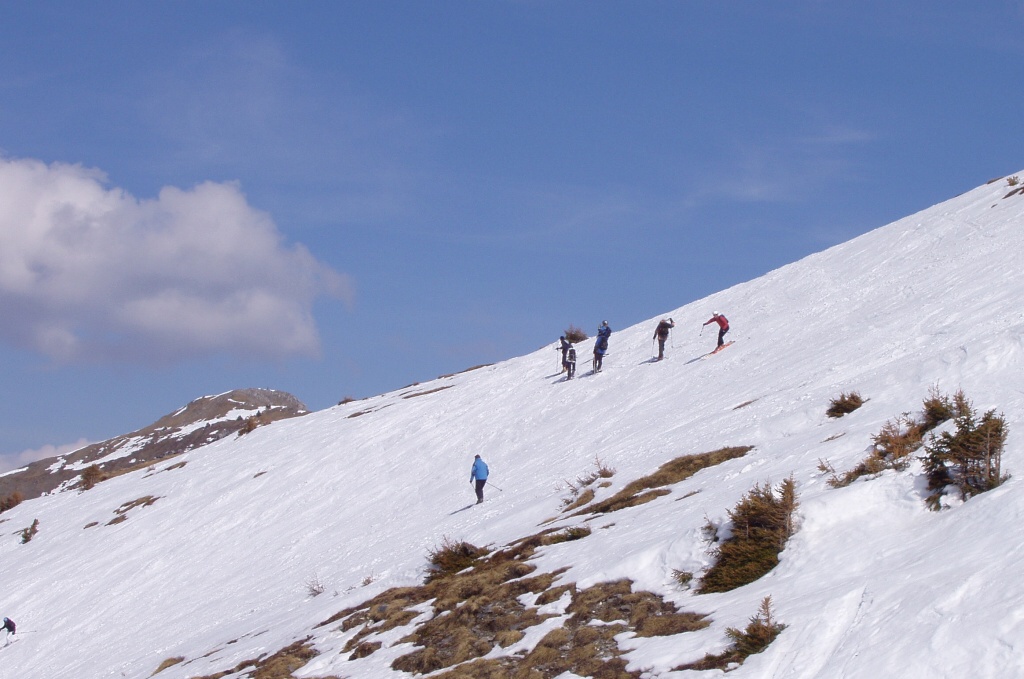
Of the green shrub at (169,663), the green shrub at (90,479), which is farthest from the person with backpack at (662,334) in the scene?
the green shrub at (90,479)

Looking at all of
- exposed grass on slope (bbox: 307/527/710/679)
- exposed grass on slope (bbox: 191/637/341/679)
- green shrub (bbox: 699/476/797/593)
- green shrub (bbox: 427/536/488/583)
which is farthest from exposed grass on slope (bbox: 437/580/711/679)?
green shrub (bbox: 427/536/488/583)

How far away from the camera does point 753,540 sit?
11977 millimetres

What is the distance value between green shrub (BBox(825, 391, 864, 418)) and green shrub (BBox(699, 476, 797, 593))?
550 cm

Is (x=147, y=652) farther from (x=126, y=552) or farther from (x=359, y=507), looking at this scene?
(x=126, y=552)

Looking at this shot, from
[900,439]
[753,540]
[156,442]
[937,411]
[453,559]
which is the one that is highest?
[156,442]

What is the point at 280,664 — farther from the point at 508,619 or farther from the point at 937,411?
the point at 937,411

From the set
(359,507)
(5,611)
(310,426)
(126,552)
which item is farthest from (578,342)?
(5,611)

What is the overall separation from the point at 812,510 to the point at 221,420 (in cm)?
8436

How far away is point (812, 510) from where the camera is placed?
12.1 m

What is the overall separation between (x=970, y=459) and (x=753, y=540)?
285cm

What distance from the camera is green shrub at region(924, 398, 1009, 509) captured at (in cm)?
1103

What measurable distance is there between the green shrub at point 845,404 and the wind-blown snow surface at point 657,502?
12.8 inches

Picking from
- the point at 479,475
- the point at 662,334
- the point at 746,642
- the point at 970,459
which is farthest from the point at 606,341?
the point at 746,642

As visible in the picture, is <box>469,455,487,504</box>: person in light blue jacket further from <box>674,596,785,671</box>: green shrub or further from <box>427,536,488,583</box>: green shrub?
<box>674,596,785,671</box>: green shrub
